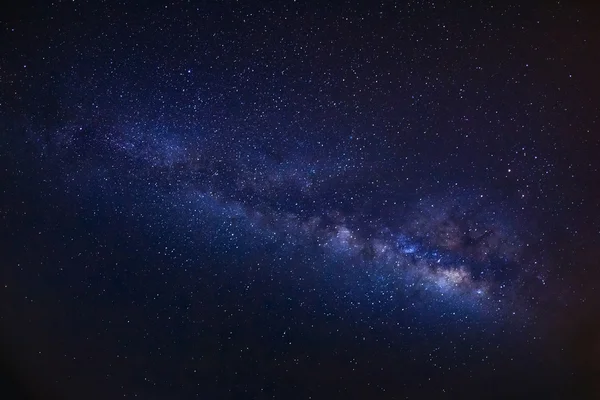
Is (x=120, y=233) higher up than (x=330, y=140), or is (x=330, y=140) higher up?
(x=330, y=140)

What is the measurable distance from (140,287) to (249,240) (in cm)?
68

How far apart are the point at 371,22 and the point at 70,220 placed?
A: 6.40 ft

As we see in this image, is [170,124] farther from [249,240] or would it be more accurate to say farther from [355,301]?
[355,301]

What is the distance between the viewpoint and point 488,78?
96.3 inches

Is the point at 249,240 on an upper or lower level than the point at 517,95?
lower

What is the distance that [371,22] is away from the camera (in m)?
2.34

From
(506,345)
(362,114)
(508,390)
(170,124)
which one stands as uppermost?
(362,114)

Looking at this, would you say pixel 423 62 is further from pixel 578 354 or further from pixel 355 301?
pixel 578 354

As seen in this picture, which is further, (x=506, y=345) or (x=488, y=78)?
(x=506, y=345)

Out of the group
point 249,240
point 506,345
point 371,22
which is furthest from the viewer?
point 506,345

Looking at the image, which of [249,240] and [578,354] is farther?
[578,354]

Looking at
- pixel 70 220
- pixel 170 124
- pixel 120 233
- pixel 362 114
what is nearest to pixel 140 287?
pixel 120 233

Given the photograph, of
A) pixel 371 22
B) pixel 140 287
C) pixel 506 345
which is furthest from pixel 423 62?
pixel 140 287

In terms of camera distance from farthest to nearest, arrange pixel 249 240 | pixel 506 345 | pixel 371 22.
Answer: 1. pixel 506 345
2. pixel 249 240
3. pixel 371 22
